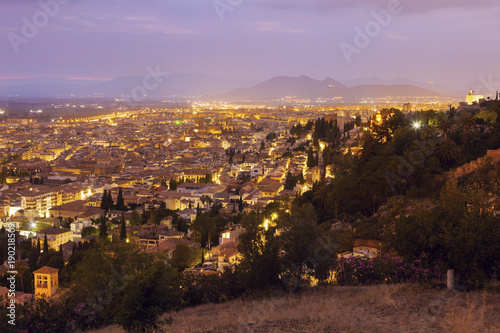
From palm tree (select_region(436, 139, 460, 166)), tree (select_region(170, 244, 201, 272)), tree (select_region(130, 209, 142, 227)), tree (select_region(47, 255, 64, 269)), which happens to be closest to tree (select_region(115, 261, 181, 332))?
tree (select_region(170, 244, 201, 272))

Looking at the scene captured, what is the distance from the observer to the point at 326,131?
3488 centimetres

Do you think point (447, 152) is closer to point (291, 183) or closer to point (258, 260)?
point (258, 260)

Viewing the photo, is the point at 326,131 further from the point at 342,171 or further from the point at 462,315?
the point at 462,315

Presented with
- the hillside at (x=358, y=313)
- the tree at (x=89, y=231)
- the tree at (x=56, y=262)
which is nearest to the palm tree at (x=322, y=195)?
the tree at (x=56, y=262)

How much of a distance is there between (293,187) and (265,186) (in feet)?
5.96

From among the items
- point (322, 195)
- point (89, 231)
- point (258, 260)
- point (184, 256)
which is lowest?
point (89, 231)

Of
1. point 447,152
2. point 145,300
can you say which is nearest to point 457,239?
point 145,300

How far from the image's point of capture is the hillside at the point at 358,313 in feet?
16.5

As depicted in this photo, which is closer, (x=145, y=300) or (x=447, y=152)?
(x=145, y=300)

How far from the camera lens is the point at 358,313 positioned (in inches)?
218

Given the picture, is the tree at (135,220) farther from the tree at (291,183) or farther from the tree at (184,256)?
the tree at (291,183)

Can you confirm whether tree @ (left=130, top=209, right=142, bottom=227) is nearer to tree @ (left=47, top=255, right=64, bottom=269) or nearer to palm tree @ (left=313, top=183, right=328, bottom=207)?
tree @ (left=47, top=255, right=64, bottom=269)

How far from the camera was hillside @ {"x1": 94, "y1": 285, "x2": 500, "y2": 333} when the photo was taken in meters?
5.02

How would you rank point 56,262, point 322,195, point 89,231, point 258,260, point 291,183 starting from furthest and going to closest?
point 291,183 → point 89,231 → point 322,195 → point 56,262 → point 258,260
